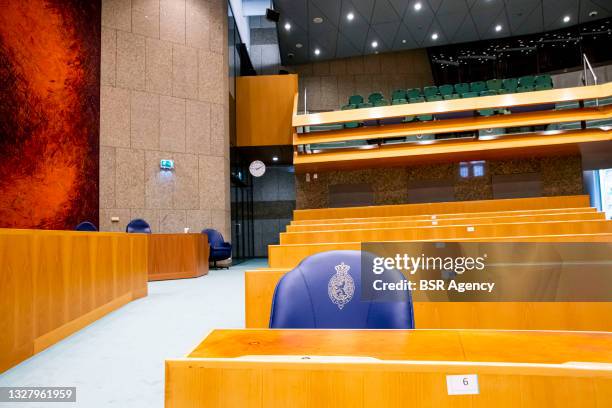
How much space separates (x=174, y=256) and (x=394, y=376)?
608 cm

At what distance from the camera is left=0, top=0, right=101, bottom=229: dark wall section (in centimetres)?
521

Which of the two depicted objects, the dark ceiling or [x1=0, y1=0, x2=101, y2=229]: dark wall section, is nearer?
[x1=0, y1=0, x2=101, y2=229]: dark wall section

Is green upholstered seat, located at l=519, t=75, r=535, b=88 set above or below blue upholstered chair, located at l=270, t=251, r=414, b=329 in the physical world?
above

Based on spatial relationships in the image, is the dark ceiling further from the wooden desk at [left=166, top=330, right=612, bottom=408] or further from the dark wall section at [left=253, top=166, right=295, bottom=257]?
the wooden desk at [left=166, top=330, right=612, bottom=408]

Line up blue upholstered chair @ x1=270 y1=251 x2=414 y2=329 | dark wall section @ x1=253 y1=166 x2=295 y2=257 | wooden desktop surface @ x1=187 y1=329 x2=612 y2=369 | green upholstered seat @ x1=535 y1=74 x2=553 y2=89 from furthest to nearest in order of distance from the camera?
dark wall section @ x1=253 y1=166 x2=295 y2=257 < green upholstered seat @ x1=535 y1=74 x2=553 y2=89 < blue upholstered chair @ x1=270 y1=251 x2=414 y2=329 < wooden desktop surface @ x1=187 y1=329 x2=612 y2=369

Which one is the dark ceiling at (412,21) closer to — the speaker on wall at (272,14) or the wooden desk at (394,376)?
the speaker on wall at (272,14)

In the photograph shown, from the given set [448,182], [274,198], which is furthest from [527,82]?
[274,198]

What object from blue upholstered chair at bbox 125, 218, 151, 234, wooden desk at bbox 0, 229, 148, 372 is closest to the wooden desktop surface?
wooden desk at bbox 0, 229, 148, 372

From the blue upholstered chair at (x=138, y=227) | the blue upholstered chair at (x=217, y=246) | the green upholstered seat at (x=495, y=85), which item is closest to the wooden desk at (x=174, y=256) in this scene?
the blue upholstered chair at (x=138, y=227)

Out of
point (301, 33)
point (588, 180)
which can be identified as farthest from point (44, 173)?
point (588, 180)

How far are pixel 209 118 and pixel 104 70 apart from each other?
201cm

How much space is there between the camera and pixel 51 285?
2.58 meters

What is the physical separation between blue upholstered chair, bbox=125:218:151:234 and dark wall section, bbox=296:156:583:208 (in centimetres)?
306

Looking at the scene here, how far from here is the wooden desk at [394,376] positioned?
1.96 ft
